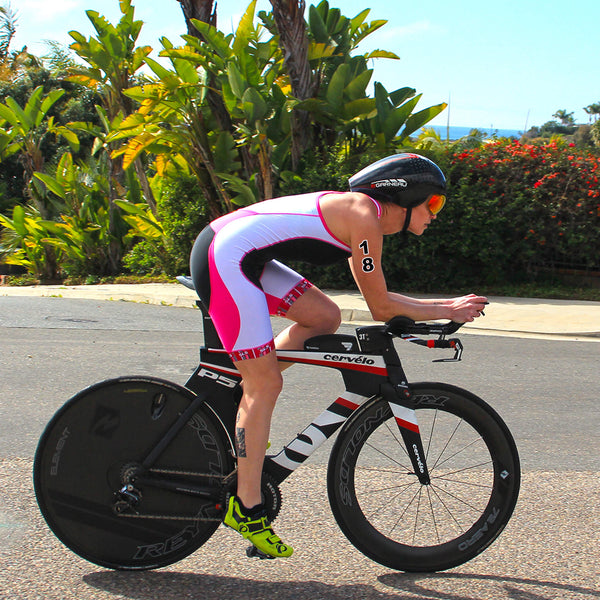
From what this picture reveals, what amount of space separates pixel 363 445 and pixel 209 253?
104cm

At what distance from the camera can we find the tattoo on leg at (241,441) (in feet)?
10.4

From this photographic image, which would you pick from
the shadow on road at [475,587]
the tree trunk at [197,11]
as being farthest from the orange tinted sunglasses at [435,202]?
the tree trunk at [197,11]

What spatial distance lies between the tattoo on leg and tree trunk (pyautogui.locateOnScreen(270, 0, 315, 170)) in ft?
39.1

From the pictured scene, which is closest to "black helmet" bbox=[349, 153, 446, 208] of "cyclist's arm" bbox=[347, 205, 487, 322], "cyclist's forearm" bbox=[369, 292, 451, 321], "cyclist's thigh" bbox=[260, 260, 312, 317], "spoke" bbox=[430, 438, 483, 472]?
"cyclist's arm" bbox=[347, 205, 487, 322]

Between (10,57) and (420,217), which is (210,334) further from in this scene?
(10,57)

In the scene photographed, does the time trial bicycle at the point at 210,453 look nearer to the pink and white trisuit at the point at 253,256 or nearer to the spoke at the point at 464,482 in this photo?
the spoke at the point at 464,482

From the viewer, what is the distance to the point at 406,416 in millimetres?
3295

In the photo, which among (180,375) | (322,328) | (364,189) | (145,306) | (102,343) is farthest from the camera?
(145,306)

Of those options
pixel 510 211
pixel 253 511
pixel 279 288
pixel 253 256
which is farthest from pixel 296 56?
pixel 253 511

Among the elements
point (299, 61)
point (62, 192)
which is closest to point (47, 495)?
point (299, 61)

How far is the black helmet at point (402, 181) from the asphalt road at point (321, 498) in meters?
1.60

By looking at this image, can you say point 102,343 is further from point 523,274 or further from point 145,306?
point 523,274

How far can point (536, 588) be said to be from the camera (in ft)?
10.6

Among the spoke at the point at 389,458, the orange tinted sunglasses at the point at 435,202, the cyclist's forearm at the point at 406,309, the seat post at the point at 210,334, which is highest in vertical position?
the orange tinted sunglasses at the point at 435,202
